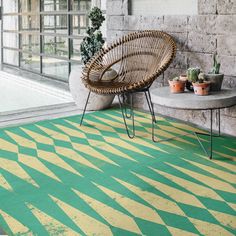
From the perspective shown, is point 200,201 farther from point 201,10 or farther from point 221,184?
point 201,10

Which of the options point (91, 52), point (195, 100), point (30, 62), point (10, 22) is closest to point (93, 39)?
point (91, 52)

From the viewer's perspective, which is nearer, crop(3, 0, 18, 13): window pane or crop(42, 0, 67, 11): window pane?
crop(42, 0, 67, 11): window pane

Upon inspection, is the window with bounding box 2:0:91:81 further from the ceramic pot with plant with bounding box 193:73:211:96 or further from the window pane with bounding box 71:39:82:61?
the ceramic pot with plant with bounding box 193:73:211:96

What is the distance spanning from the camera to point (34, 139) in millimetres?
3914

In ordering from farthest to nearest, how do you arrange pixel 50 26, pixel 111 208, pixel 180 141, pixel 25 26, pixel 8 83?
1. pixel 25 26
2. pixel 8 83
3. pixel 50 26
4. pixel 180 141
5. pixel 111 208

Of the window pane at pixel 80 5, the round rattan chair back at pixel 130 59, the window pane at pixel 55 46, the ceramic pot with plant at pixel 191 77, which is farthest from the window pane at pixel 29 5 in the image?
the ceramic pot with plant at pixel 191 77

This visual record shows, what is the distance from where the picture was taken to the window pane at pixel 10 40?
8477 millimetres

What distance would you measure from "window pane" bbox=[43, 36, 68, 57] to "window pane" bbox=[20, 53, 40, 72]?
1.45 feet

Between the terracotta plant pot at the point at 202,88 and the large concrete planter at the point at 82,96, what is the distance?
5.37 ft

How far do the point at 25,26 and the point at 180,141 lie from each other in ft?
16.5

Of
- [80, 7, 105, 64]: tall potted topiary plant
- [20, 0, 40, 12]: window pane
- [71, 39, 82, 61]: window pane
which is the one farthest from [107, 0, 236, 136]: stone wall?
[20, 0, 40, 12]: window pane

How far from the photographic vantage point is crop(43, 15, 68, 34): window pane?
6.43 meters

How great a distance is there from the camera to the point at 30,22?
7.77m

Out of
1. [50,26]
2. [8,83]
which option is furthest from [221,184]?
[8,83]
